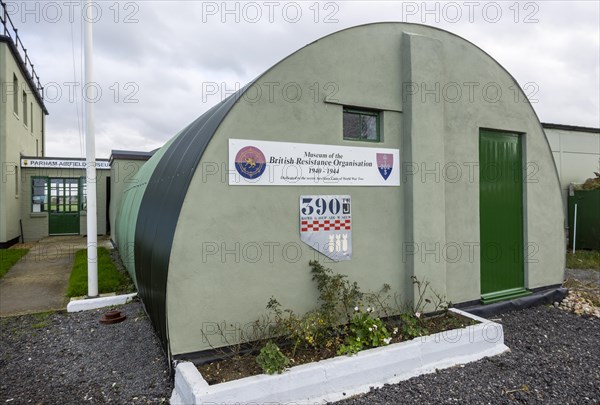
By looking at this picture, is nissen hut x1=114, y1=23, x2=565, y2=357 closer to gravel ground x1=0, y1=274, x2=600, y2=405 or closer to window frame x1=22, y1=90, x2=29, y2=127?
gravel ground x1=0, y1=274, x2=600, y2=405

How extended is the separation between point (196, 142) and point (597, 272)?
35.4 feet

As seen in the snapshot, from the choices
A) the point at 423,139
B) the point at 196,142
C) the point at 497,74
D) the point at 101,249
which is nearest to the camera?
the point at 196,142

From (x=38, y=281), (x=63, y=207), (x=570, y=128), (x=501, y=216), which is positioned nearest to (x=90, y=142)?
(x=38, y=281)

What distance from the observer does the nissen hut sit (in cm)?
418

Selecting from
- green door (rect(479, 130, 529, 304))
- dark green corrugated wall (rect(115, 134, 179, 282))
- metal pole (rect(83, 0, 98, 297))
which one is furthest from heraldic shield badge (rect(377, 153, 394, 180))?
metal pole (rect(83, 0, 98, 297))

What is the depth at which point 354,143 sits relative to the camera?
506 centimetres

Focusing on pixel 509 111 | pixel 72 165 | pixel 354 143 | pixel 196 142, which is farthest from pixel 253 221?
pixel 72 165

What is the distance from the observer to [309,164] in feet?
15.6

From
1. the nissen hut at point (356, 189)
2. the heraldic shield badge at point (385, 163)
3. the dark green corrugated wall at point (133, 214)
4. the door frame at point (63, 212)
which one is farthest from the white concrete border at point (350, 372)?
the door frame at point (63, 212)

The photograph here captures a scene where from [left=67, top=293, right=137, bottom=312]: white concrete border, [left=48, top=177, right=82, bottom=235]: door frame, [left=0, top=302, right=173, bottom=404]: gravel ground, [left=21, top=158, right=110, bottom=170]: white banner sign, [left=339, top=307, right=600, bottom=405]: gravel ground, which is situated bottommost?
[left=339, top=307, right=600, bottom=405]: gravel ground

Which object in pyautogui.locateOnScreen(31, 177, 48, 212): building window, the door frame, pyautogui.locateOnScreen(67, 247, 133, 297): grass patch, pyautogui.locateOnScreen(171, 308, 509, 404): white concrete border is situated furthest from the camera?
the door frame

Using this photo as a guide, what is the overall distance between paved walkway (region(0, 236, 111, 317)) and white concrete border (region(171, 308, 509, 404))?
4.51m

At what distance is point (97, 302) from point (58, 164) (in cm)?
1237

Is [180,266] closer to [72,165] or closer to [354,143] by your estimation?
[354,143]
